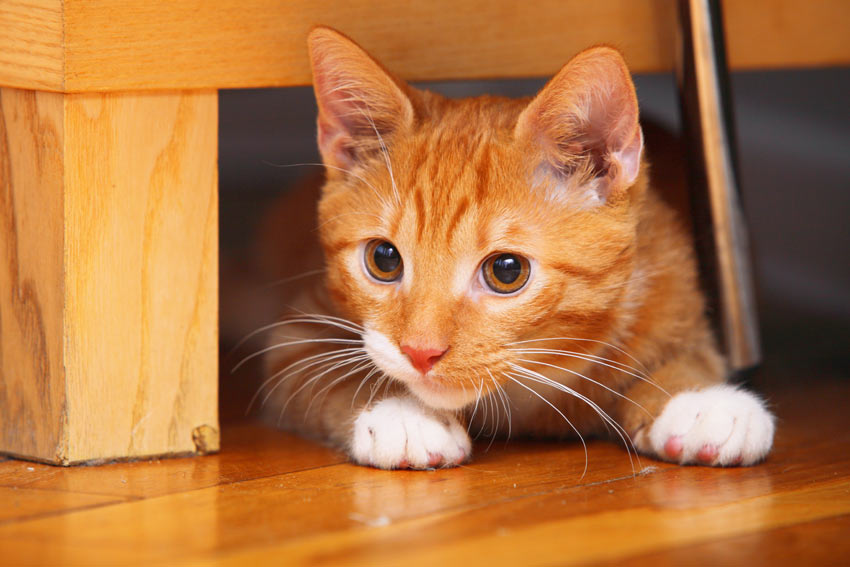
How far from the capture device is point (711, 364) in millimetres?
1945

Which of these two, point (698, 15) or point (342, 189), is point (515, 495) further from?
point (698, 15)

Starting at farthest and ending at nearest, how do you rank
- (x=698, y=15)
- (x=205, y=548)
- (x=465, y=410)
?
1. (x=698, y=15)
2. (x=465, y=410)
3. (x=205, y=548)

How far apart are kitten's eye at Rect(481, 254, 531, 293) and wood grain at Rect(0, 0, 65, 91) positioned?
730mm

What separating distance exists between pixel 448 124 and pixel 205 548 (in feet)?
3.06

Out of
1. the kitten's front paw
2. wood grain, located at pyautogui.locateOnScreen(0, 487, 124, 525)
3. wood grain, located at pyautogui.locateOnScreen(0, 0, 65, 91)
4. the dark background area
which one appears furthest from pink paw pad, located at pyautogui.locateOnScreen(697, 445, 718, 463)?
the dark background area

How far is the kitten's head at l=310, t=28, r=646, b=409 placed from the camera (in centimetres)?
156

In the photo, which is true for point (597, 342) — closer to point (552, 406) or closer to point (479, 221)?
point (552, 406)

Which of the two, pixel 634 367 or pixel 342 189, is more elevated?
pixel 342 189

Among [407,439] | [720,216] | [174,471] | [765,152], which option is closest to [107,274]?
[174,471]

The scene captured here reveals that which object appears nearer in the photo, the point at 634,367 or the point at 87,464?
the point at 87,464

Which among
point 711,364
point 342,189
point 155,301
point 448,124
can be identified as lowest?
point 711,364

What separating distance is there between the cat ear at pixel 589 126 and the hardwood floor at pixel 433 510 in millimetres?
485

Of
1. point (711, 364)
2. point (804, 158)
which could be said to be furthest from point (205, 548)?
point (804, 158)

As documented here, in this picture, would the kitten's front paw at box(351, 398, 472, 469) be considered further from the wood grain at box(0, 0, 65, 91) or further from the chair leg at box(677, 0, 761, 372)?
the chair leg at box(677, 0, 761, 372)
